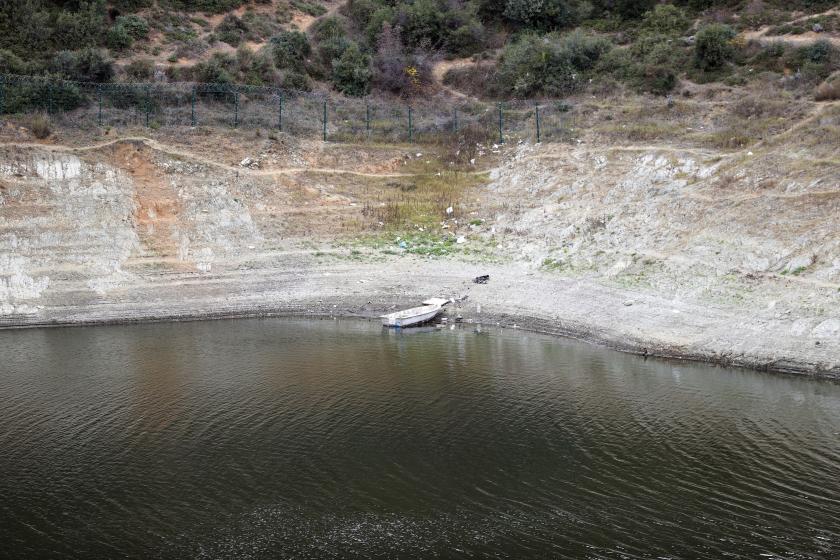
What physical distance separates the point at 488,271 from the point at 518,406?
55.6 ft

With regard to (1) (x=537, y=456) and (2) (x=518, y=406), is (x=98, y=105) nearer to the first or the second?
(2) (x=518, y=406)

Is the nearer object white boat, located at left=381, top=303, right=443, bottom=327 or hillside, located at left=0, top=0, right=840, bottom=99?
white boat, located at left=381, top=303, right=443, bottom=327

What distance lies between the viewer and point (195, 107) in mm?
57281

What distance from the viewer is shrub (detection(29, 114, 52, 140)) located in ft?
163

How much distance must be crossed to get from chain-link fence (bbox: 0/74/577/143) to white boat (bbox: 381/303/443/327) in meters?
18.9

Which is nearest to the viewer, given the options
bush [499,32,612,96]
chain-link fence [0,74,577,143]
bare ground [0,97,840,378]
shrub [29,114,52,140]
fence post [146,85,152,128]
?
bare ground [0,97,840,378]

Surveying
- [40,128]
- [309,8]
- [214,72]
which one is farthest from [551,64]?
[40,128]

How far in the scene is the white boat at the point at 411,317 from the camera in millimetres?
40250

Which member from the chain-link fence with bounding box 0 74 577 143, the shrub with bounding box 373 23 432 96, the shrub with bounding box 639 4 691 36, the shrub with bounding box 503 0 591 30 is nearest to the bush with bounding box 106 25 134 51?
the chain-link fence with bounding box 0 74 577 143

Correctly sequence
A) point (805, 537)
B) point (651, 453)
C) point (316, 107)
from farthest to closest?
point (316, 107) → point (651, 453) → point (805, 537)

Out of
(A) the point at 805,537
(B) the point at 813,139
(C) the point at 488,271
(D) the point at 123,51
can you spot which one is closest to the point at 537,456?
(A) the point at 805,537

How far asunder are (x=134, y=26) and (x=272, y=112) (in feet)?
63.8

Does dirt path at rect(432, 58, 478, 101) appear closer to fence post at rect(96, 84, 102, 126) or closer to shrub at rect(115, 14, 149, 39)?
shrub at rect(115, 14, 149, 39)

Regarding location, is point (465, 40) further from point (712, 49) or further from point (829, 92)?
point (829, 92)
